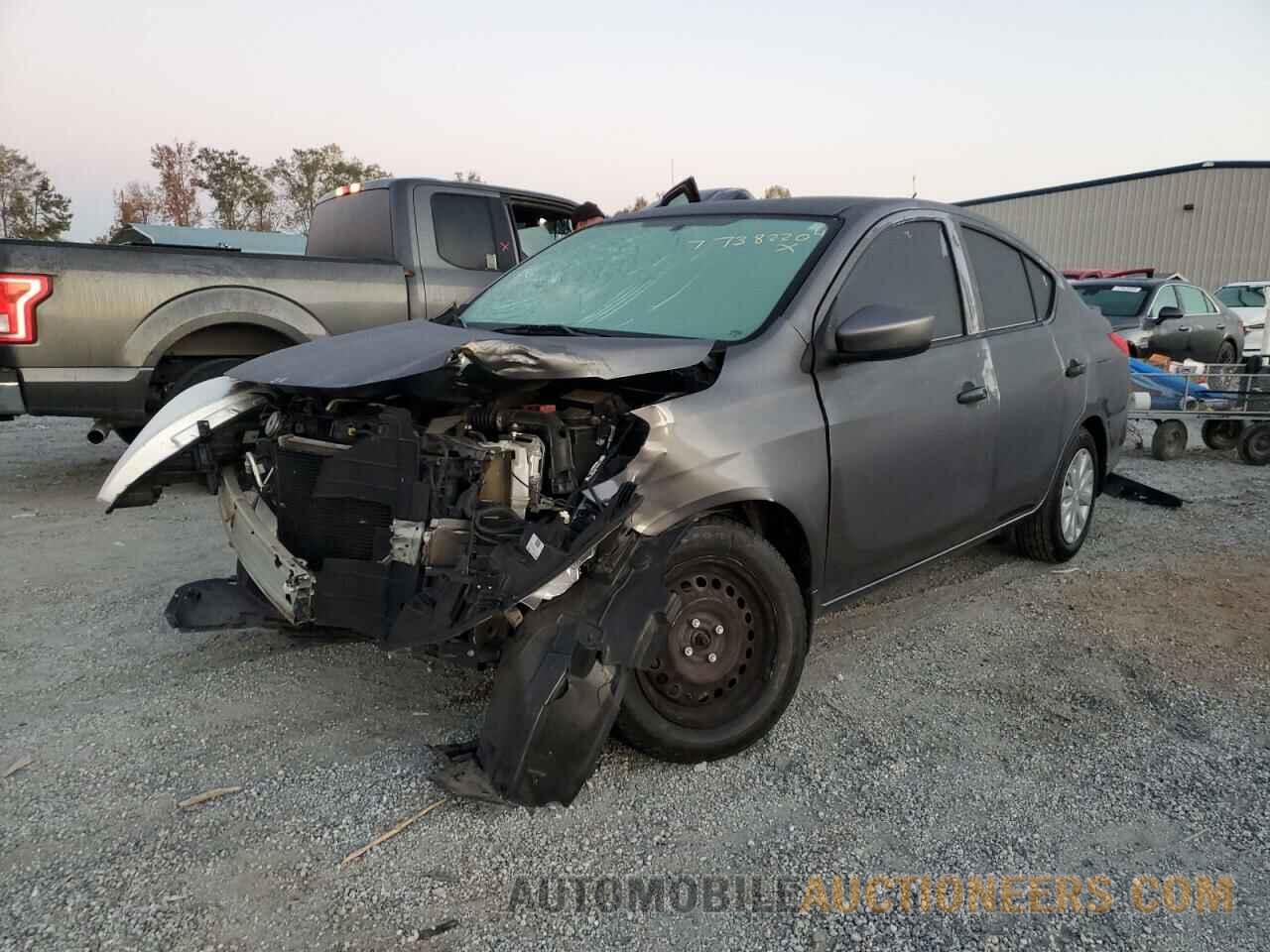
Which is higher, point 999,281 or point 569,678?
point 999,281

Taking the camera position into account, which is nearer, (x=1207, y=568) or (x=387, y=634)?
(x=387, y=634)

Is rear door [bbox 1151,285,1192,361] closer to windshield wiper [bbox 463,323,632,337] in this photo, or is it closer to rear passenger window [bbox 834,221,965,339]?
rear passenger window [bbox 834,221,965,339]

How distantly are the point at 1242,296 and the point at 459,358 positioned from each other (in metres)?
21.9

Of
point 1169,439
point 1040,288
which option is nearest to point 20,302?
point 1040,288

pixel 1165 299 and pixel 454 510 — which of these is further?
pixel 1165 299

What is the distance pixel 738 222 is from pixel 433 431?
1652 mm

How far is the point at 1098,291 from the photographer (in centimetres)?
1258

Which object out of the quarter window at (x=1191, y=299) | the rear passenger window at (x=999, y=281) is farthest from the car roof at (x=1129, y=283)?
the rear passenger window at (x=999, y=281)

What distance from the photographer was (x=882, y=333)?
3.06 m

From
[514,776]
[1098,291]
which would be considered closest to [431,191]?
[514,776]

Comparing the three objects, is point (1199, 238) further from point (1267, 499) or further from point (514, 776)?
point (514, 776)

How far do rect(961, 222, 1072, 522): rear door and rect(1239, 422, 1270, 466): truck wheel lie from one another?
4559mm

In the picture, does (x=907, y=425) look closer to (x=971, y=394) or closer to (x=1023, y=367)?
(x=971, y=394)

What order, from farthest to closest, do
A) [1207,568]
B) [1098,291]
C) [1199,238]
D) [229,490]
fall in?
[1199,238], [1098,291], [1207,568], [229,490]
